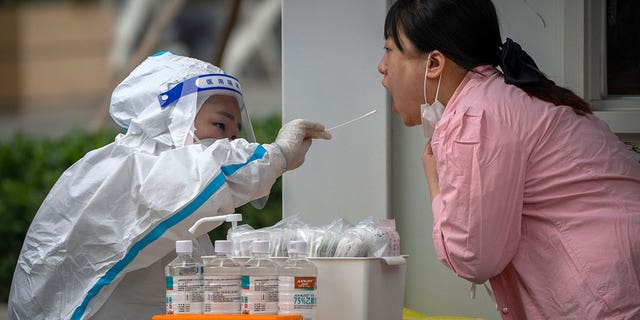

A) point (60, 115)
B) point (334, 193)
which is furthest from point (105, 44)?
point (334, 193)

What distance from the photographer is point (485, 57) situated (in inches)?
118

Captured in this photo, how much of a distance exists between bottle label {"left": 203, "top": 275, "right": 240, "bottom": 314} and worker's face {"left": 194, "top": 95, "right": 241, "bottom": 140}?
2.99 feet

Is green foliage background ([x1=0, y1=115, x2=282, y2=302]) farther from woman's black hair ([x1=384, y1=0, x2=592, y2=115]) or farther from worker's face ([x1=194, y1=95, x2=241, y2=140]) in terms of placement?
woman's black hair ([x1=384, y1=0, x2=592, y2=115])

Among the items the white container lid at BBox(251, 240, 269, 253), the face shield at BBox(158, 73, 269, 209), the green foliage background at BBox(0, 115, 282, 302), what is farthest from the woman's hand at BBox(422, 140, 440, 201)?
the green foliage background at BBox(0, 115, 282, 302)

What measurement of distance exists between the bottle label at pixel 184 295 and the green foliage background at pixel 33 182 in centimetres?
491

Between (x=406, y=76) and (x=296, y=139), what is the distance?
635 millimetres

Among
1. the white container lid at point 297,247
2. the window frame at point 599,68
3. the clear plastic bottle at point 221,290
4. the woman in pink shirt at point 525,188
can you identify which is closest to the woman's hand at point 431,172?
the woman in pink shirt at point 525,188

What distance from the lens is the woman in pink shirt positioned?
2.74m

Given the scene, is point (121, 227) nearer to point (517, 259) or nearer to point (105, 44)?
point (517, 259)

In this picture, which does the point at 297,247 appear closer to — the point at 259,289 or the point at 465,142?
the point at 259,289

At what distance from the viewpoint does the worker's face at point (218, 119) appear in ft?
12.0

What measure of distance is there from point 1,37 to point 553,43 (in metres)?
14.2

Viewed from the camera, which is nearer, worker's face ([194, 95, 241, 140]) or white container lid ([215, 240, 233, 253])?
white container lid ([215, 240, 233, 253])

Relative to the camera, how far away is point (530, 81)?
292 centimetres
